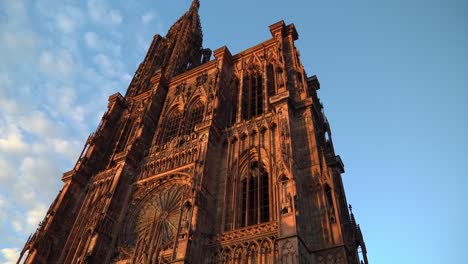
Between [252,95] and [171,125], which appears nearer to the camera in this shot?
[252,95]

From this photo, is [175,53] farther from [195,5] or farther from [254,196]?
[254,196]

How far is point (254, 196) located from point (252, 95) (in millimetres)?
8473

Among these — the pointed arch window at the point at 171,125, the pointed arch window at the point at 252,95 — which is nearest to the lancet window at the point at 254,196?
the pointed arch window at the point at 252,95

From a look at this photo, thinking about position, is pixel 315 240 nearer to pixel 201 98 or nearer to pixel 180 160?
pixel 180 160

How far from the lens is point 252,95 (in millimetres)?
23531

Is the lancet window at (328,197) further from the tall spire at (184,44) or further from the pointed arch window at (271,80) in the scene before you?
the tall spire at (184,44)

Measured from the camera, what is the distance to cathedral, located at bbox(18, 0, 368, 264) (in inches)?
569

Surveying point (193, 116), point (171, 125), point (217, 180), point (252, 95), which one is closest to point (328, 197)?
point (217, 180)

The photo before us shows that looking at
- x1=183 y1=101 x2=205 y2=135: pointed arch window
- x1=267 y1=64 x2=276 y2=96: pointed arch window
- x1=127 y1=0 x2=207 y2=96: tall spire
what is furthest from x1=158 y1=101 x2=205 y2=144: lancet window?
x1=127 y1=0 x2=207 y2=96: tall spire

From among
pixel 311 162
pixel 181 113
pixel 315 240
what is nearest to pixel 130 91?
pixel 181 113

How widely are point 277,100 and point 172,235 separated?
842 cm

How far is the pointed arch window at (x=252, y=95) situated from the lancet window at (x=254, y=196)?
459cm

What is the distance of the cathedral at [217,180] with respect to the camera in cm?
1445

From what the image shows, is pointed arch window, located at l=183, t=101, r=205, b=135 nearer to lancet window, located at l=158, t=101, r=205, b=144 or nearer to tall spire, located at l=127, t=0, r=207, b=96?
lancet window, located at l=158, t=101, r=205, b=144
